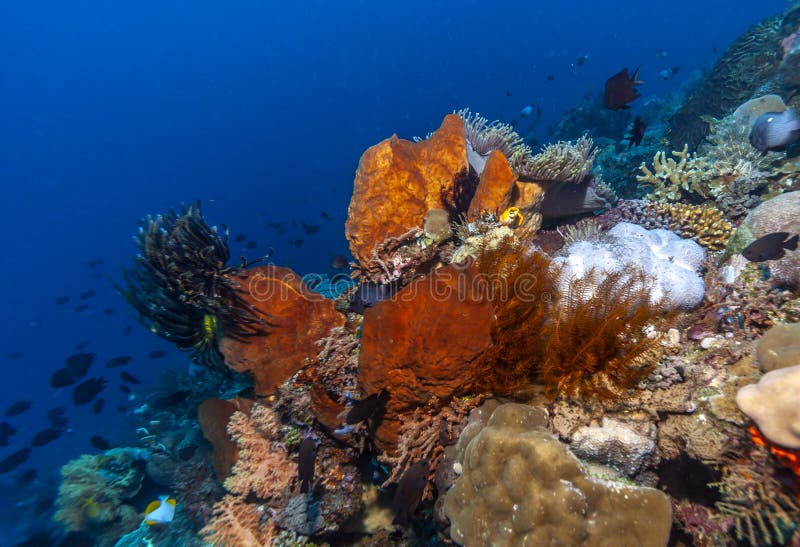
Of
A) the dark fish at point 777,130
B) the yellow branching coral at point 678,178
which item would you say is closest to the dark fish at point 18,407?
the yellow branching coral at point 678,178

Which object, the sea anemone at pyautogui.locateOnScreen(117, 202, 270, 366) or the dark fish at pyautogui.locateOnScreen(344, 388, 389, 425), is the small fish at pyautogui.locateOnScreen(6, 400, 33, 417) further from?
the dark fish at pyautogui.locateOnScreen(344, 388, 389, 425)

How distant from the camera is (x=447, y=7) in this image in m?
145

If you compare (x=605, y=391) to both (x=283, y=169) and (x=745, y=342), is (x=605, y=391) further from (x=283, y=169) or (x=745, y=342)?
(x=283, y=169)

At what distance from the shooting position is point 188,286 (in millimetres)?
5023

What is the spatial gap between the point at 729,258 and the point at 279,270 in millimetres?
6147

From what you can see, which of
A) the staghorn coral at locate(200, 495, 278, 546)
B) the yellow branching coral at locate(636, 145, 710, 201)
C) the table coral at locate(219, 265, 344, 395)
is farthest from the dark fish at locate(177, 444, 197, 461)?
the yellow branching coral at locate(636, 145, 710, 201)

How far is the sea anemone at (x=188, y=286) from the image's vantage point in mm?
5004

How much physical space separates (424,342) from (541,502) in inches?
60.5

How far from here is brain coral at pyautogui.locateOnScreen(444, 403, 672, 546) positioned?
246 centimetres

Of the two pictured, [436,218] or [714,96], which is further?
[714,96]

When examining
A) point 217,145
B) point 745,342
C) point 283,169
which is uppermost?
point 217,145

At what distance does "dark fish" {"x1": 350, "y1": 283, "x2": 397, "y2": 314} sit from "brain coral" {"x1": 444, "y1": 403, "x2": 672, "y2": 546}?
266 centimetres

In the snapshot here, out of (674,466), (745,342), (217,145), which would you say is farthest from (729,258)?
(217,145)

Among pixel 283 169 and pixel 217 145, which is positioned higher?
pixel 217 145
